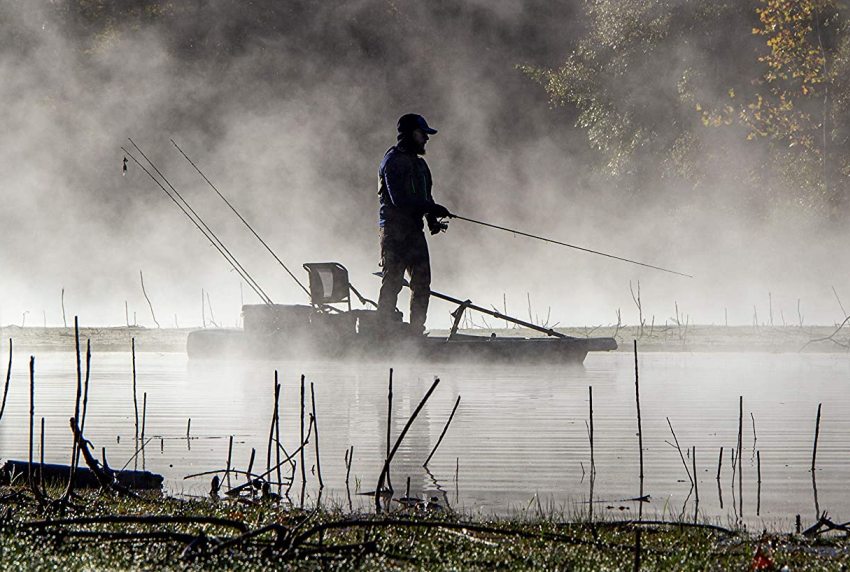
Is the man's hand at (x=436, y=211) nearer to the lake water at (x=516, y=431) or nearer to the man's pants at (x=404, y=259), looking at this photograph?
the man's pants at (x=404, y=259)

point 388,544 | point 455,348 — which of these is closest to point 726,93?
point 455,348

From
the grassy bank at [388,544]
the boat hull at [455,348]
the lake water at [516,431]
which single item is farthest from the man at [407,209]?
the grassy bank at [388,544]

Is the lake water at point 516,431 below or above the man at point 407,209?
below

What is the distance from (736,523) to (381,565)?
198 centimetres

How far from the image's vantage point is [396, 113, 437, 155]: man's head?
16.9 metres

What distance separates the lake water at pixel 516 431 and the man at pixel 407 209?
1324 mm

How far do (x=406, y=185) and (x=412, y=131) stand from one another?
2.21 ft

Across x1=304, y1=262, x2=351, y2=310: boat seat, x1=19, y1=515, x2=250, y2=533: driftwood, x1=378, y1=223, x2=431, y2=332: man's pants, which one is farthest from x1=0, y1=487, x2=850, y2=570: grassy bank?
x1=304, y1=262, x2=351, y2=310: boat seat

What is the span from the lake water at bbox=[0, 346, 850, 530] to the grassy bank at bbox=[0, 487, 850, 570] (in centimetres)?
63

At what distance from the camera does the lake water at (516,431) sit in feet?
23.2

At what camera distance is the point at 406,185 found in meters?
16.8

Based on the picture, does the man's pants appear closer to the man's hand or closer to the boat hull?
the man's hand

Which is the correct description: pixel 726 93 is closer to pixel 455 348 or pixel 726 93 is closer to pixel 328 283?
pixel 455 348

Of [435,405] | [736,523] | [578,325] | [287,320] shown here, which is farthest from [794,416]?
[578,325]
